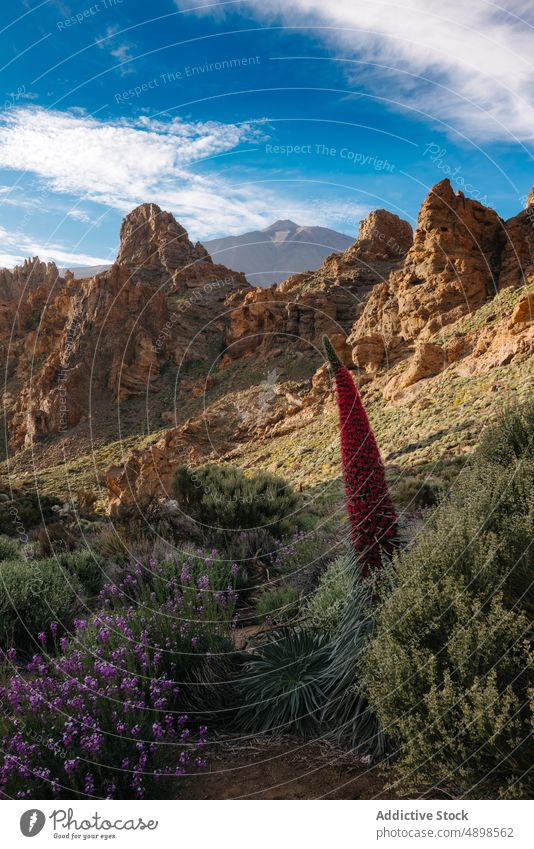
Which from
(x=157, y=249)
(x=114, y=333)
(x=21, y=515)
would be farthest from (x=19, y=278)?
(x=21, y=515)

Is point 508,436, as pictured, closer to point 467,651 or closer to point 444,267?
point 467,651

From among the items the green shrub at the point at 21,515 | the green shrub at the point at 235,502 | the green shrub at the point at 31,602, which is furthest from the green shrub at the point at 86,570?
the green shrub at the point at 21,515

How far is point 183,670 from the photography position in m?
4.85

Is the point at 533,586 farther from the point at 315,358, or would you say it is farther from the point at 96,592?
the point at 315,358

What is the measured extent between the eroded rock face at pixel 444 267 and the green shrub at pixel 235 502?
2603cm

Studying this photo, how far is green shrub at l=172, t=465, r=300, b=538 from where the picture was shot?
10.1m

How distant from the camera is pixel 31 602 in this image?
23.0 ft

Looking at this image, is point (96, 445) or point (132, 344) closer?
point (96, 445)

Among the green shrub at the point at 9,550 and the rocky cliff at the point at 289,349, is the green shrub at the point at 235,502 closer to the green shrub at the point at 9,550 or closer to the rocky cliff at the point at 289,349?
the rocky cliff at the point at 289,349

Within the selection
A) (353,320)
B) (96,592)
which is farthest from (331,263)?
(96,592)

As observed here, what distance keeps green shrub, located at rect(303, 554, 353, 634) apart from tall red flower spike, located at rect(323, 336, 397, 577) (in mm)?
460

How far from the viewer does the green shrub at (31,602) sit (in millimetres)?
6648
